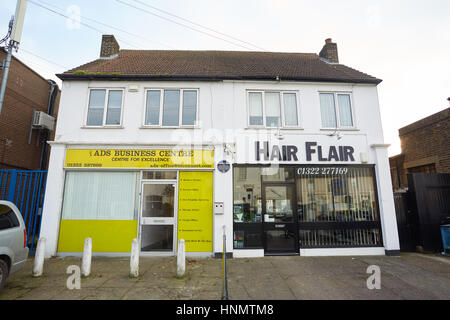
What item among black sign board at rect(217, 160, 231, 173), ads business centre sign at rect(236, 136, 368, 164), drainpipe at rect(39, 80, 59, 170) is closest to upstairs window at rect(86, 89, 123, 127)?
black sign board at rect(217, 160, 231, 173)

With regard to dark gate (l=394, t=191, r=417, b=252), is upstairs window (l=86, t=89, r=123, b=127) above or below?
above

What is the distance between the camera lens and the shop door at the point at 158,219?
8.25 metres

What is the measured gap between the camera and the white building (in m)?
8.29

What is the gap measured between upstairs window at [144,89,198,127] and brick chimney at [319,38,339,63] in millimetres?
7303

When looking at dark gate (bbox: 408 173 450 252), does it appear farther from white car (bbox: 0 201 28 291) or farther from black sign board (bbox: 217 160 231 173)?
white car (bbox: 0 201 28 291)

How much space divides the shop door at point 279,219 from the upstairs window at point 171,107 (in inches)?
165

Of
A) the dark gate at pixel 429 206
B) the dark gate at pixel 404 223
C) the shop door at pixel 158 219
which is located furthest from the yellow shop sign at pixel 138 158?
the dark gate at pixel 429 206

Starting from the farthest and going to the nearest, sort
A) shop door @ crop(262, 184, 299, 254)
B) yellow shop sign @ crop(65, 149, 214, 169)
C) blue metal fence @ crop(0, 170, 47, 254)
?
A: yellow shop sign @ crop(65, 149, 214, 169), shop door @ crop(262, 184, 299, 254), blue metal fence @ crop(0, 170, 47, 254)

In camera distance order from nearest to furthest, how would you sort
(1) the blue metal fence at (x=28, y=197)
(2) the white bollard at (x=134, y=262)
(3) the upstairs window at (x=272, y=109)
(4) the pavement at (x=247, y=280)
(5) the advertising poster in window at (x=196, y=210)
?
(4) the pavement at (x=247, y=280)
(2) the white bollard at (x=134, y=262)
(5) the advertising poster in window at (x=196, y=210)
(1) the blue metal fence at (x=28, y=197)
(3) the upstairs window at (x=272, y=109)

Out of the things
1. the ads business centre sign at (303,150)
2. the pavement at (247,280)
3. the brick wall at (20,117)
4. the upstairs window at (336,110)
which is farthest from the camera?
the brick wall at (20,117)

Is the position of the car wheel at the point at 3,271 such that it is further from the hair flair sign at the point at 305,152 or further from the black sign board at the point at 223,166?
the hair flair sign at the point at 305,152

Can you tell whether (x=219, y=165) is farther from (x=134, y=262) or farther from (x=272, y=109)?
(x=134, y=262)

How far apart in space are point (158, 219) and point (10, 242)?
4.07 m

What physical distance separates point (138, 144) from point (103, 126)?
1.63m
